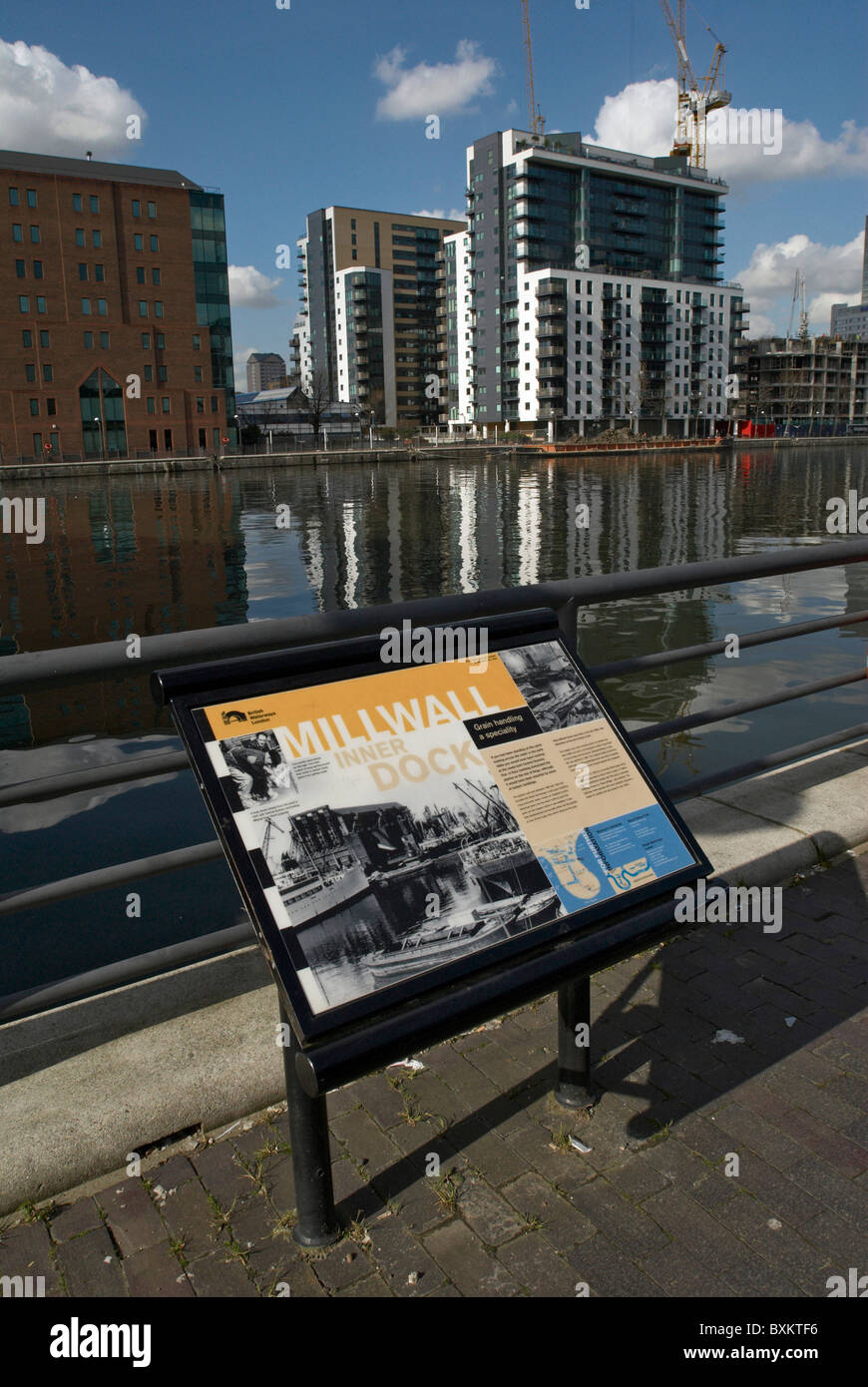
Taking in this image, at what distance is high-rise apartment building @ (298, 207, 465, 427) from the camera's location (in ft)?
576

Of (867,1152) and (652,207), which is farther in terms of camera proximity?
(652,207)

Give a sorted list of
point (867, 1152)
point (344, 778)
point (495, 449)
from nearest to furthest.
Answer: point (344, 778) < point (867, 1152) < point (495, 449)

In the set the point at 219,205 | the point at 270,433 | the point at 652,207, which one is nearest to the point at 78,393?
the point at 219,205

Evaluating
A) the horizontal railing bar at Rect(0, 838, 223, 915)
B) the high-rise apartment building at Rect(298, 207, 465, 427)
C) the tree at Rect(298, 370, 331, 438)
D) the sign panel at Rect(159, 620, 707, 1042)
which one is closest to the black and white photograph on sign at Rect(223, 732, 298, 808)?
the sign panel at Rect(159, 620, 707, 1042)

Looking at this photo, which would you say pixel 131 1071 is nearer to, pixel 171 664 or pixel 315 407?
pixel 171 664

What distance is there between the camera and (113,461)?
93062mm

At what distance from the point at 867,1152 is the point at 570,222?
151m

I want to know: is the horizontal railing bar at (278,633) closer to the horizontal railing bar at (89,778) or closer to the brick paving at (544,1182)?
the horizontal railing bar at (89,778)

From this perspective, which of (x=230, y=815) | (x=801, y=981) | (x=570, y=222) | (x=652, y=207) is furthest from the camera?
(x=652, y=207)

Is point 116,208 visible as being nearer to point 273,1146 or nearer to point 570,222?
point 570,222

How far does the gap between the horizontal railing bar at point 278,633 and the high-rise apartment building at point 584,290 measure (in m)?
130

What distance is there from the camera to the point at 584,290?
429 feet
